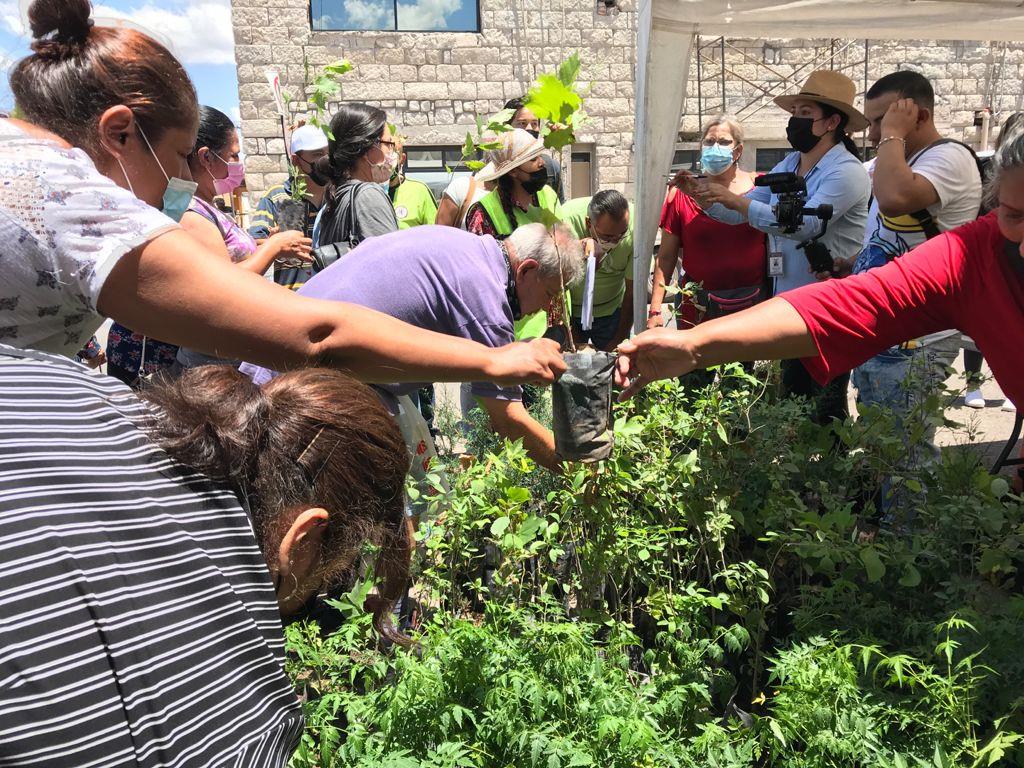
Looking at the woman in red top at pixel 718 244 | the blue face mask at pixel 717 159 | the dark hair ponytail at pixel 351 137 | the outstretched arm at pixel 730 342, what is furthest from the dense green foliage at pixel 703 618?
the blue face mask at pixel 717 159

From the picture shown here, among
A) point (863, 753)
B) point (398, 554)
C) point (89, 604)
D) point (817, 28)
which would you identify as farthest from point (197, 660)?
point (817, 28)

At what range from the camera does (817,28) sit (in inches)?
132

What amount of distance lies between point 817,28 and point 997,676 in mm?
2764

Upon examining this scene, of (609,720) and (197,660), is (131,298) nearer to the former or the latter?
(197,660)

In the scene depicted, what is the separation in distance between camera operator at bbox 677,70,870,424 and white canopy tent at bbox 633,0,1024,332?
1.03 feet

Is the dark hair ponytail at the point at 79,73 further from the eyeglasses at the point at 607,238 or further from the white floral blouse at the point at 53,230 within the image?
the eyeglasses at the point at 607,238

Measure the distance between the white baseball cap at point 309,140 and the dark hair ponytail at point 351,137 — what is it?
924 mm

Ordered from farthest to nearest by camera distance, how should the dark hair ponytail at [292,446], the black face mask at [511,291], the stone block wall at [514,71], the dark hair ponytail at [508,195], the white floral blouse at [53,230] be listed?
the stone block wall at [514,71]
the dark hair ponytail at [508,195]
the black face mask at [511,291]
the white floral blouse at [53,230]
the dark hair ponytail at [292,446]

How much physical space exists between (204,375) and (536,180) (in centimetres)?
235

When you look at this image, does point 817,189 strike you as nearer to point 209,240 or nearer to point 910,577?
point 910,577

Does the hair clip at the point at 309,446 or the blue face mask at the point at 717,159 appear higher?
the blue face mask at the point at 717,159

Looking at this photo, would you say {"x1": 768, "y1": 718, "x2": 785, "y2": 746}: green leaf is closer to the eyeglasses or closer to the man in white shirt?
the man in white shirt

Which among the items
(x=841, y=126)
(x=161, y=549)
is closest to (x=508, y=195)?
(x=841, y=126)

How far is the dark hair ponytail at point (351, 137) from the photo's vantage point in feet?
11.5
